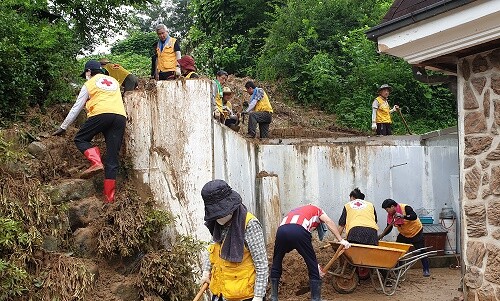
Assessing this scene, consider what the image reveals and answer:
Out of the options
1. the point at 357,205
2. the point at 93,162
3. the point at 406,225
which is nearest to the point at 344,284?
the point at 357,205

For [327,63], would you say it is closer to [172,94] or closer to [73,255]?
[172,94]

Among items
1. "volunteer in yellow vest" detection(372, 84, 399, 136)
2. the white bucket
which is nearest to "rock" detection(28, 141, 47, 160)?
the white bucket

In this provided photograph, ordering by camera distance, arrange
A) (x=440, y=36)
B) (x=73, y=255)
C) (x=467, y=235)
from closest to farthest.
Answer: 1. (x=440, y=36)
2. (x=467, y=235)
3. (x=73, y=255)

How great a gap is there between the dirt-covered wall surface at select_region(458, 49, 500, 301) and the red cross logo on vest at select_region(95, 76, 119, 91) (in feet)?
14.0

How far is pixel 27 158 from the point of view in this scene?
24.7ft

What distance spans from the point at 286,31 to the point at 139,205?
12.7 meters

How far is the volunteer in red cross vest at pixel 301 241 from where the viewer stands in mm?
7238

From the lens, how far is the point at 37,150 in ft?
25.6

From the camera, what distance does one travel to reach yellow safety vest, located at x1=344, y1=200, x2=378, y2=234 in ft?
28.5

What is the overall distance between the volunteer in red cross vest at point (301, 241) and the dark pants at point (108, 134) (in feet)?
7.50

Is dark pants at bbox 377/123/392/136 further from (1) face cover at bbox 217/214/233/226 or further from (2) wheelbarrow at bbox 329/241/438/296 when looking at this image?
(1) face cover at bbox 217/214/233/226

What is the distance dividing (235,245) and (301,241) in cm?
278

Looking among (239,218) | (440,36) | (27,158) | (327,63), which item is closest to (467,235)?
(440,36)

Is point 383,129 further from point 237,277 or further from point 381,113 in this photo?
point 237,277
